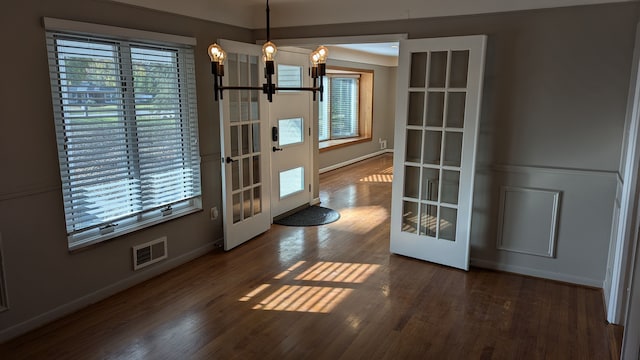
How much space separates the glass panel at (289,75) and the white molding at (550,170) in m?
2.59

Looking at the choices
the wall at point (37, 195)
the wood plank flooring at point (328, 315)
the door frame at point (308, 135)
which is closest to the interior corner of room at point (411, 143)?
the wall at point (37, 195)

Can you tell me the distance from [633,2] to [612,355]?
7.99 ft

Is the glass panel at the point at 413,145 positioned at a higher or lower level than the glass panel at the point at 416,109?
lower

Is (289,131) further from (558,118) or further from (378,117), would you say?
(378,117)

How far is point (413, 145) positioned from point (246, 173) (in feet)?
5.57

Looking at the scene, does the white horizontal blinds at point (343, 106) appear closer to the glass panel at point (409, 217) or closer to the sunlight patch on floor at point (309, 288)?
the glass panel at point (409, 217)

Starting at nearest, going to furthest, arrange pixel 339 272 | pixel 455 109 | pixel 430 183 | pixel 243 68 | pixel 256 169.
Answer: pixel 455 109, pixel 339 272, pixel 430 183, pixel 243 68, pixel 256 169

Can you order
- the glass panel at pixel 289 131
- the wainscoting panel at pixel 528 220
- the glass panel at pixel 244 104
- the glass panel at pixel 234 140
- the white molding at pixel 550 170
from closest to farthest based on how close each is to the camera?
the white molding at pixel 550 170, the wainscoting panel at pixel 528 220, the glass panel at pixel 234 140, the glass panel at pixel 244 104, the glass panel at pixel 289 131

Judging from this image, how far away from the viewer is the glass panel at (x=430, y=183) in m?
4.07

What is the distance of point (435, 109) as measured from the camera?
3.96m

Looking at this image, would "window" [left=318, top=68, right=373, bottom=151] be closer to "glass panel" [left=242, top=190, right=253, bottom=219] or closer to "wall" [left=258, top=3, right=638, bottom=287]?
"glass panel" [left=242, top=190, right=253, bottom=219]

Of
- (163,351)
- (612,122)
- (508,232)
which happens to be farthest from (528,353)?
(163,351)

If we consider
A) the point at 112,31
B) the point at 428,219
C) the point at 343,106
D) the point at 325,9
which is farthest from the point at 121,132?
the point at 343,106

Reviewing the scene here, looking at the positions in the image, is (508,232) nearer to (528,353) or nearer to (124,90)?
(528,353)
